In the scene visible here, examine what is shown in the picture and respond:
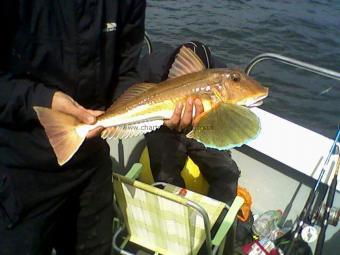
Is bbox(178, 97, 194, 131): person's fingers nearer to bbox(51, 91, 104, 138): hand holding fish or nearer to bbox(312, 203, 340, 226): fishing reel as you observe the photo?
bbox(51, 91, 104, 138): hand holding fish

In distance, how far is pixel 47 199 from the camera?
7.83 feet

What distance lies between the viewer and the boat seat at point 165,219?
2.88 m

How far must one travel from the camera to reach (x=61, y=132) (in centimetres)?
212

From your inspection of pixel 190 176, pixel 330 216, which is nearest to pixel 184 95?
pixel 330 216

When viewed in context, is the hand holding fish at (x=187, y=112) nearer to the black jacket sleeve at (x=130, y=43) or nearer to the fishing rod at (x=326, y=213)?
the black jacket sleeve at (x=130, y=43)

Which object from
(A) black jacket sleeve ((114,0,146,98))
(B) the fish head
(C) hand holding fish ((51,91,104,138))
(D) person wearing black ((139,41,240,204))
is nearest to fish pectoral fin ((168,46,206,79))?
(B) the fish head

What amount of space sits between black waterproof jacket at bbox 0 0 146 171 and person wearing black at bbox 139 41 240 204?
1283 mm

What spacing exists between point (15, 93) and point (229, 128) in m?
1.00

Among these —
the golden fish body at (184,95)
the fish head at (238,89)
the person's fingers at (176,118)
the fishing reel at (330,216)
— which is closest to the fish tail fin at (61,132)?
the golden fish body at (184,95)

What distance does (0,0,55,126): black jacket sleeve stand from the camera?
81.2 inches

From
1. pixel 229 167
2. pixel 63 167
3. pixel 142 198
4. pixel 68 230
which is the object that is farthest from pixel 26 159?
pixel 229 167

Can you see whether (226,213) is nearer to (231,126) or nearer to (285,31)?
(231,126)

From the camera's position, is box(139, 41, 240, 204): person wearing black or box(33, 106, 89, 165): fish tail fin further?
box(139, 41, 240, 204): person wearing black

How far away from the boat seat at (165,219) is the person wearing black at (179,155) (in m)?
Result: 0.40
